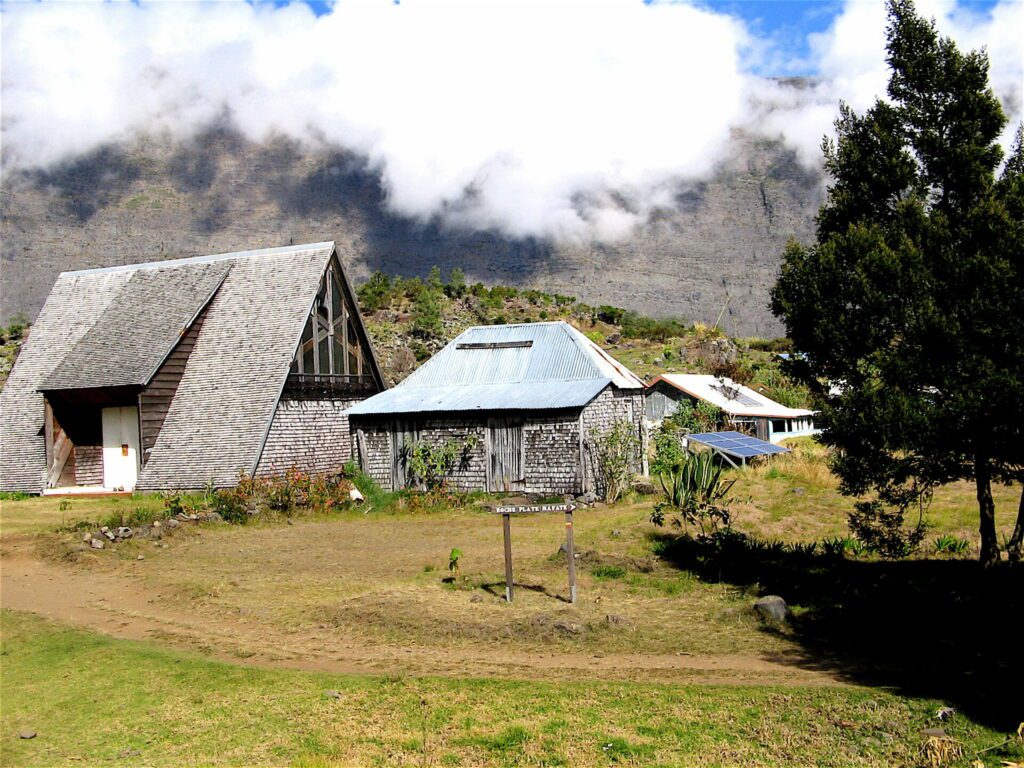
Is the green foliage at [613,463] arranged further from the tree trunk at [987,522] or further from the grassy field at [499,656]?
the tree trunk at [987,522]

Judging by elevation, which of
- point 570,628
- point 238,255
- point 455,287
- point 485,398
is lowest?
point 570,628

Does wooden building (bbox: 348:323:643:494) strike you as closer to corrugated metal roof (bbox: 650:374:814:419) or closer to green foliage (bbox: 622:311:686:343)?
corrugated metal roof (bbox: 650:374:814:419)

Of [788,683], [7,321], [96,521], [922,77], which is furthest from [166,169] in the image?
[788,683]

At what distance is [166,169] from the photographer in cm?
6431

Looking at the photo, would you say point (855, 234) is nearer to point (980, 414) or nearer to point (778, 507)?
point (980, 414)

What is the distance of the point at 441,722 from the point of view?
8.34m

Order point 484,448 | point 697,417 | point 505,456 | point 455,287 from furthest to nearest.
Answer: point 455,287 → point 697,417 → point 484,448 → point 505,456

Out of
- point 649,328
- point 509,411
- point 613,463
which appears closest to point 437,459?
point 509,411

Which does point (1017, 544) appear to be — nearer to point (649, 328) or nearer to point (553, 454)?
point (553, 454)

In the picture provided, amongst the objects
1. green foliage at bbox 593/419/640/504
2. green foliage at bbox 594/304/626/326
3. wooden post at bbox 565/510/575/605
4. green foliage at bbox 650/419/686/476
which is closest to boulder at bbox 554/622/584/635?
wooden post at bbox 565/510/575/605

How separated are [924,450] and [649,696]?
17.0ft

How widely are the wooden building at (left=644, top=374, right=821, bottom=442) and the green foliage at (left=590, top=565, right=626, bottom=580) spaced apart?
81.0 feet

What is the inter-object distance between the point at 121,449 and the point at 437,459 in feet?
31.1

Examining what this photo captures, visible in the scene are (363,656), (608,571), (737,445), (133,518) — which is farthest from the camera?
(737,445)
